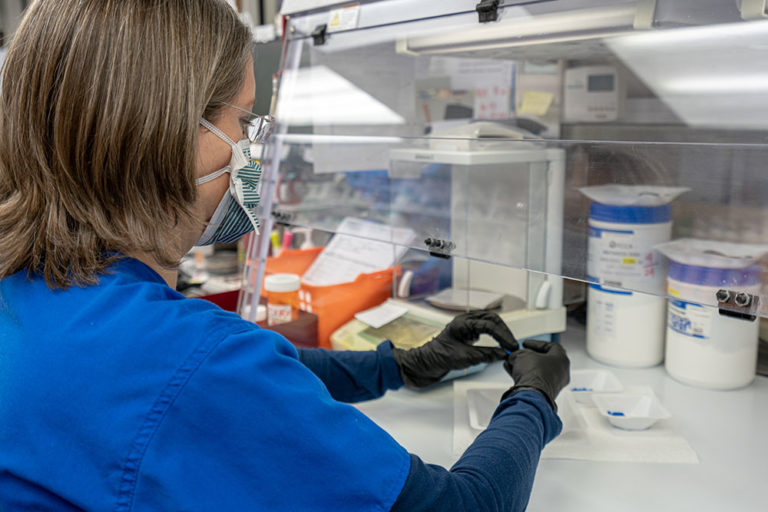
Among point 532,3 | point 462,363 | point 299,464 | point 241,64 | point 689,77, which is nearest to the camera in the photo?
point 299,464

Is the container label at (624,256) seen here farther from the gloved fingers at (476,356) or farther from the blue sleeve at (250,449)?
the blue sleeve at (250,449)

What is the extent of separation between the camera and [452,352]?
3.91 feet

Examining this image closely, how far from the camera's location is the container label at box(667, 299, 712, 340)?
123 cm

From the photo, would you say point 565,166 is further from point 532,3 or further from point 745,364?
point 745,364

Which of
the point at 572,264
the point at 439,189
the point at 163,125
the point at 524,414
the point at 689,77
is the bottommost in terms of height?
the point at 524,414

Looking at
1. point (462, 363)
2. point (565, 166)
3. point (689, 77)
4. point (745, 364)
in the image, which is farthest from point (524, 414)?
point (689, 77)

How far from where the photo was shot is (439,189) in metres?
1.42

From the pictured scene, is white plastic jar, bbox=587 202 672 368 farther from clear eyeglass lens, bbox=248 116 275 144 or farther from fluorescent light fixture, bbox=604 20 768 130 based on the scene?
clear eyeglass lens, bbox=248 116 275 144

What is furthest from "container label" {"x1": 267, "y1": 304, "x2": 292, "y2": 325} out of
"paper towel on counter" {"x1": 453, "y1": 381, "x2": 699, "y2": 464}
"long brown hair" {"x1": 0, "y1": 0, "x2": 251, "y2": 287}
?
"long brown hair" {"x1": 0, "y1": 0, "x2": 251, "y2": 287}

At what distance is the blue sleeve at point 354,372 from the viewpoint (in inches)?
47.2

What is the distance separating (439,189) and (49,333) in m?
0.95

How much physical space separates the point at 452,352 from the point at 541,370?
24 cm

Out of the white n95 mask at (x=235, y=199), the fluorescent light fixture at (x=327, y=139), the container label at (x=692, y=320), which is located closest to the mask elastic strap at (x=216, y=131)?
the white n95 mask at (x=235, y=199)

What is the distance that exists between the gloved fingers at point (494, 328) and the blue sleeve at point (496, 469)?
0.21m
